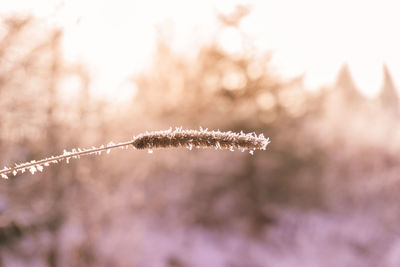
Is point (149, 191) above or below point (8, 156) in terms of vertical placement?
above

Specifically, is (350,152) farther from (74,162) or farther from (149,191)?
(74,162)

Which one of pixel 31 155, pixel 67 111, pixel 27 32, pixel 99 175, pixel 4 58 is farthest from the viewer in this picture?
pixel 99 175

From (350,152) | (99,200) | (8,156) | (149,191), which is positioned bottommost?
(8,156)

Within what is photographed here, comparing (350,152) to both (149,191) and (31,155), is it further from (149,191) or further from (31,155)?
(31,155)

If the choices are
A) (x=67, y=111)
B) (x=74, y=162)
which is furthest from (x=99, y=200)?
(x=67, y=111)

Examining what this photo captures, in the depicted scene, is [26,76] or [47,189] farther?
[47,189]

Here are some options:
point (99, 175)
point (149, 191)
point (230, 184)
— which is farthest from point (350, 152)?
point (99, 175)

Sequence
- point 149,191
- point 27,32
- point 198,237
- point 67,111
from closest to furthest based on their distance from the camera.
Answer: point 27,32, point 67,111, point 149,191, point 198,237

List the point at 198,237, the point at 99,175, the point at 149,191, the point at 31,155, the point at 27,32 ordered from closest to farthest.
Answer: the point at 27,32 → the point at 31,155 → the point at 99,175 → the point at 149,191 → the point at 198,237

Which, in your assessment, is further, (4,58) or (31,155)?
(31,155)
